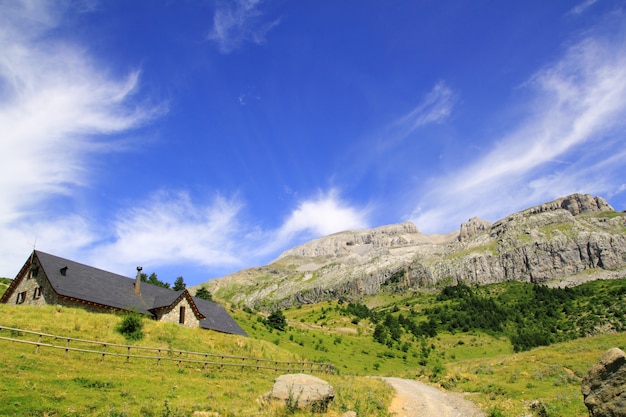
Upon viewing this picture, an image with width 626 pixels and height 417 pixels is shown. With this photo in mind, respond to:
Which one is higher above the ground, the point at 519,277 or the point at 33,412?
the point at 519,277

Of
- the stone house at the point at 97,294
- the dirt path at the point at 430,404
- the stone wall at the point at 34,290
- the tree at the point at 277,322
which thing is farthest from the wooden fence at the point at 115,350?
the tree at the point at 277,322

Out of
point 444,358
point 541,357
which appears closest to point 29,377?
point 541,357

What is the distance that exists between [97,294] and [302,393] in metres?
34.8

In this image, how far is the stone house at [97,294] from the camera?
4200cm

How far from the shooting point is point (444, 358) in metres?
76.8

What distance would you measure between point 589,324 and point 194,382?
10258cm

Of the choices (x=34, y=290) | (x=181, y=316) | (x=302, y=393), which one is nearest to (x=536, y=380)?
(x=302, y=393)

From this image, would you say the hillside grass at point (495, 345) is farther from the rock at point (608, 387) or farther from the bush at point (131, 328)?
the bush at point (131, 328)

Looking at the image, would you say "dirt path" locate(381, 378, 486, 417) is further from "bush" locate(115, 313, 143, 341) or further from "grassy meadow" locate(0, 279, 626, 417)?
"bush" locate(115, 313, 143, 341)

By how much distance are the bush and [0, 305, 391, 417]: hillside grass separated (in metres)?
0.78

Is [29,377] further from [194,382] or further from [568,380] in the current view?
[568,380]

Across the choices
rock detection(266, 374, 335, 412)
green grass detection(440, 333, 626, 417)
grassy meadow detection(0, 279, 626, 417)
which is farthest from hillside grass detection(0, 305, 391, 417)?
green grass detection(440, 333, 626, 417)

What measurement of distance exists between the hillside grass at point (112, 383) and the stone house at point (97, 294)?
4.69 metres

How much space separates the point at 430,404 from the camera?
2708cm
